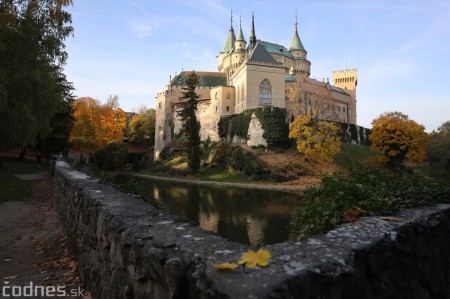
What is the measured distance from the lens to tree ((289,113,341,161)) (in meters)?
33.8

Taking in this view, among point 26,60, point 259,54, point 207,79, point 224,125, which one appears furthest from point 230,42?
point 26,60

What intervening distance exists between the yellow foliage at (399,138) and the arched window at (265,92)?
50.1 ft

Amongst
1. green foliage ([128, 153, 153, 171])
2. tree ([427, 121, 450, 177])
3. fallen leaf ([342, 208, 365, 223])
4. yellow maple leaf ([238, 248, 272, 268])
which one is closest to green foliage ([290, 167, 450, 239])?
fallen leaf ([342, 208, 365, 223])

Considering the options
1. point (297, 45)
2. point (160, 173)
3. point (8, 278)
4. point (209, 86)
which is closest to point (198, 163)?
point (160, 173)

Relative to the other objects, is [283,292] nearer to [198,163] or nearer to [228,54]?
[198,163]

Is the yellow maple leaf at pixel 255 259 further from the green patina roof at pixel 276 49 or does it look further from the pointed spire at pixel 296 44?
the pointed spire at pixel 296 44

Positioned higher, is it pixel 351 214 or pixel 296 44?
pixel 296 44

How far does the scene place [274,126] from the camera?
128 ft

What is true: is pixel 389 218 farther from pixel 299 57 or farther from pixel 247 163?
pixel 299 57

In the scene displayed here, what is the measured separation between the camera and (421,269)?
3029mm

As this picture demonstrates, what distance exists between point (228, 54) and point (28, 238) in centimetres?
6189

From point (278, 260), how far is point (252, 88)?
43.6 metres

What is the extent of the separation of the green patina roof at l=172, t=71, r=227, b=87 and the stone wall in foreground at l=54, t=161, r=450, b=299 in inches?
2265

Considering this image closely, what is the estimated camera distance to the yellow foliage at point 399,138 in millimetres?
33188
